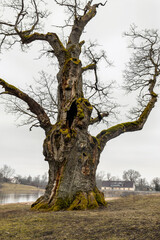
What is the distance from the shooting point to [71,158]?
679 cm

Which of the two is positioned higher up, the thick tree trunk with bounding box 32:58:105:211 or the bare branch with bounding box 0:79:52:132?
the bare branch with bounding box 0:79:52:132

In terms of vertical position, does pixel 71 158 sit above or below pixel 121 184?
above

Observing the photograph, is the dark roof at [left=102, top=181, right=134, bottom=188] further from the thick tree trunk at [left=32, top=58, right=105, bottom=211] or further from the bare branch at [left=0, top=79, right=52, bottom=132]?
the bare branch at [left=0, top=79, right=52, bottom=132]

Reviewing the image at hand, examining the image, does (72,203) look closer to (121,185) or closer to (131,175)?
(121,185)

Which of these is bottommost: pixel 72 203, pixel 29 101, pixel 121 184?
pixel 121 184

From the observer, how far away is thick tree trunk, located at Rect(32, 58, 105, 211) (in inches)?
252

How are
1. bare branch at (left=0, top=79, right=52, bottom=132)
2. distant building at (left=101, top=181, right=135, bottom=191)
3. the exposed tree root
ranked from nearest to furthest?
the exposed tree root < bare branch at (left=0, top=79, right=52, bottom=132) < distant building at (left=101, top=181, right=135, bottom=191)

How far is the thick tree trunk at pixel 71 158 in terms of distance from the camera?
639 centimetres

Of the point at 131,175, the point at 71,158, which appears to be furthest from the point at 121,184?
the point at 71,158

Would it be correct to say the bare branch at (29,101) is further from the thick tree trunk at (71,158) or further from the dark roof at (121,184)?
the dark roof at (121,184)

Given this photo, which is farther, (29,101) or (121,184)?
(121,184)

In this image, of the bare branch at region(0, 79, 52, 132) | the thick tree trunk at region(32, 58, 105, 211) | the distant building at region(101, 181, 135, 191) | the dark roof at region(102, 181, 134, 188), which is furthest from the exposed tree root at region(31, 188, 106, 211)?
the dark roof at region(102, 181, 134, 188)

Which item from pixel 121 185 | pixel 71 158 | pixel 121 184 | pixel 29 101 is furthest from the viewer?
pixel 121 184

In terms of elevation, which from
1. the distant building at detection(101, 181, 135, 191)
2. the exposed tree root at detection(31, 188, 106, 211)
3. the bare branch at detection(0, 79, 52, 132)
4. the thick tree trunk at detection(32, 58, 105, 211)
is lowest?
the distant building at detection(101, 181, 135, 191)
